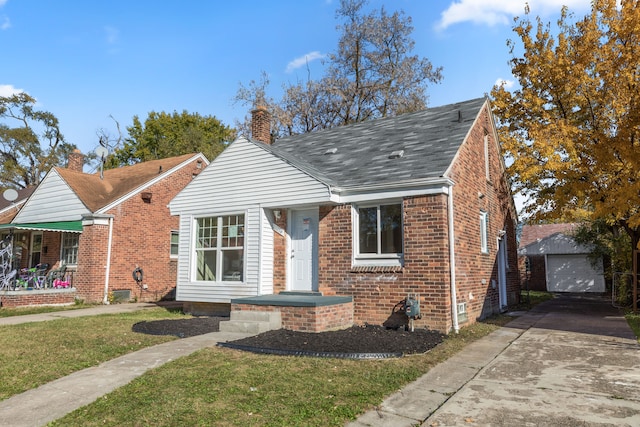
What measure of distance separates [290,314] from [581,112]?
13.8 metres

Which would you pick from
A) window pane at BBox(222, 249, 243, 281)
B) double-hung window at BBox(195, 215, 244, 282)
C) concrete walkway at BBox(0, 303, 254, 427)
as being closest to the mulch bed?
concrete walkway at BBox(0, 303, 254, 427)

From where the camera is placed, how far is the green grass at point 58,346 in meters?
6.25

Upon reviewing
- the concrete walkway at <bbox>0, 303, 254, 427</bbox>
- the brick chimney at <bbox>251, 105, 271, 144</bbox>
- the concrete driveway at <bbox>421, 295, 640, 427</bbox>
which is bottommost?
the concrete walkway at <bbox>0, 303, 254, 427</bbox>

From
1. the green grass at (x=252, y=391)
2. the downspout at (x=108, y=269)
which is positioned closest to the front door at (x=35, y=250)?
the downspout at (x=108, y=269)

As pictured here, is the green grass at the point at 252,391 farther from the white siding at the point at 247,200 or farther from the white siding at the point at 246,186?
the white siding at the point at 246,186

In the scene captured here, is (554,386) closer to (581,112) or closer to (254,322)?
(254,322)

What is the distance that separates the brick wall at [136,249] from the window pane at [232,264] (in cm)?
774

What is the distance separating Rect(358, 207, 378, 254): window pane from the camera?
9977 millimetres

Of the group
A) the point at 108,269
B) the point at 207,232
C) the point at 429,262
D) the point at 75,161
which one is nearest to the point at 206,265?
the point at 207,232

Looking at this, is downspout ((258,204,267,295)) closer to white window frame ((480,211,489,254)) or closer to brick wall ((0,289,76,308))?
white window frame ((480,211,489,254))

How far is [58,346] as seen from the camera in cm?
812

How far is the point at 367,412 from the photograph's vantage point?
14.9 ft

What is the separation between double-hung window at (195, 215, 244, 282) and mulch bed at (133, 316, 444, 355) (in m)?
2.44

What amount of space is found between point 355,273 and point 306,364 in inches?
149
